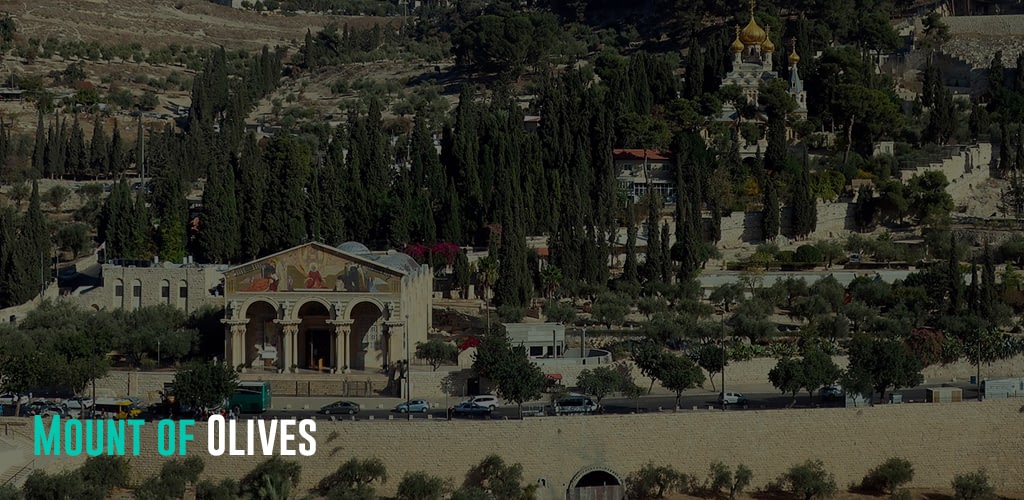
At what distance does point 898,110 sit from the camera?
9050 centimetres

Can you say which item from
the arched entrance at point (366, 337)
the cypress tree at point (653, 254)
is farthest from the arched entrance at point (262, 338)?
the cypress tree at point (653, 254)

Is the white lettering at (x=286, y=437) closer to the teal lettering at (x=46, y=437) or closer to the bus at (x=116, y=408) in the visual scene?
the bus at (x=116, y=408)

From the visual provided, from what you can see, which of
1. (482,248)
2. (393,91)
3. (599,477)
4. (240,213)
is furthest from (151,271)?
(393,91)

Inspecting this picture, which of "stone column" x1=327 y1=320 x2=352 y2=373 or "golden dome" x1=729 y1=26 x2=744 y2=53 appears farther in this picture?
"golden dome" x1=729 y1=26 x2=744 y2=53

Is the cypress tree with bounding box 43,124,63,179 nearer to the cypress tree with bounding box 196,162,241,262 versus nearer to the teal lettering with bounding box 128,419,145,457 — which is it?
the cypress tree with bounding box 196,162,241,262

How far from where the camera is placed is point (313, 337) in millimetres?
66375

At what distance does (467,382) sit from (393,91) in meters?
61.3

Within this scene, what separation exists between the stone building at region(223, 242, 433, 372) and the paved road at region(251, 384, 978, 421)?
3.61 meters

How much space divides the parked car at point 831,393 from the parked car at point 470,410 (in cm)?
970

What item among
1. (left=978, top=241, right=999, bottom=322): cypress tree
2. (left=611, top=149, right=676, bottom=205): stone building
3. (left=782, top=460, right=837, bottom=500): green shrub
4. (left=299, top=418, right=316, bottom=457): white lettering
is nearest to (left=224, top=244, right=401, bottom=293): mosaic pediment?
(left=299, top=418, right=316, bottom=457): white lettering

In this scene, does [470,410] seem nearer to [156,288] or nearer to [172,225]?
[156,288]

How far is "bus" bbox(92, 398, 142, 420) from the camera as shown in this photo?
58250mm

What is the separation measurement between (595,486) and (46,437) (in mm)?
14636

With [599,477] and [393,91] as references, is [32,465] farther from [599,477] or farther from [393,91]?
[393,91]
